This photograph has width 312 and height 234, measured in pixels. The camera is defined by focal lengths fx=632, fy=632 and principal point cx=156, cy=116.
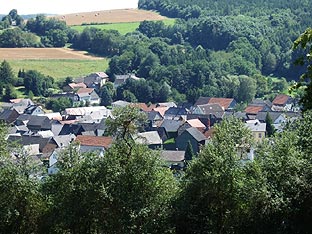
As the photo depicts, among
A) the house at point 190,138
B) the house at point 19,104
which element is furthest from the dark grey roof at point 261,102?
the house at point 19,104

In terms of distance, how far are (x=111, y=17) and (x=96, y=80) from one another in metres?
50.0

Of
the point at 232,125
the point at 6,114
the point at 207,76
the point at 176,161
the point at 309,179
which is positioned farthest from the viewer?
the point at 207,76

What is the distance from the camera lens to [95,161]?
645 inches

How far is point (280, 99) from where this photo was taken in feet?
241

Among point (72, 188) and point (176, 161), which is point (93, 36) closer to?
point (176, 161)

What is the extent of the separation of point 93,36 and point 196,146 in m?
61.4

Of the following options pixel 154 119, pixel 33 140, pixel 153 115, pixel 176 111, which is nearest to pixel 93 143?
pixel 33 140

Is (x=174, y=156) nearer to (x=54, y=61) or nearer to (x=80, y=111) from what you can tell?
(x=80, y=111)

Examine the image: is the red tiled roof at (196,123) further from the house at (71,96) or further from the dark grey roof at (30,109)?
the house at (71,96)

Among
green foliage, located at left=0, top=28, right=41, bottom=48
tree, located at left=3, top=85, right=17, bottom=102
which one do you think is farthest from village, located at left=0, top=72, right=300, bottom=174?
green foliage, located at left=0, top=28, right=41, bottom=48

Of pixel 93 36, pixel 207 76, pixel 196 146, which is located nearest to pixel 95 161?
pixel 196 146

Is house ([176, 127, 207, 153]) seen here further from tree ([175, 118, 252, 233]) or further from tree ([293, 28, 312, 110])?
tree ([293, 28, 312, 110])

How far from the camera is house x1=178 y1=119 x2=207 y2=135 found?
57441mm

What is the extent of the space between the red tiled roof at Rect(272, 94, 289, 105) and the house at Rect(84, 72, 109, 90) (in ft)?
83.7
